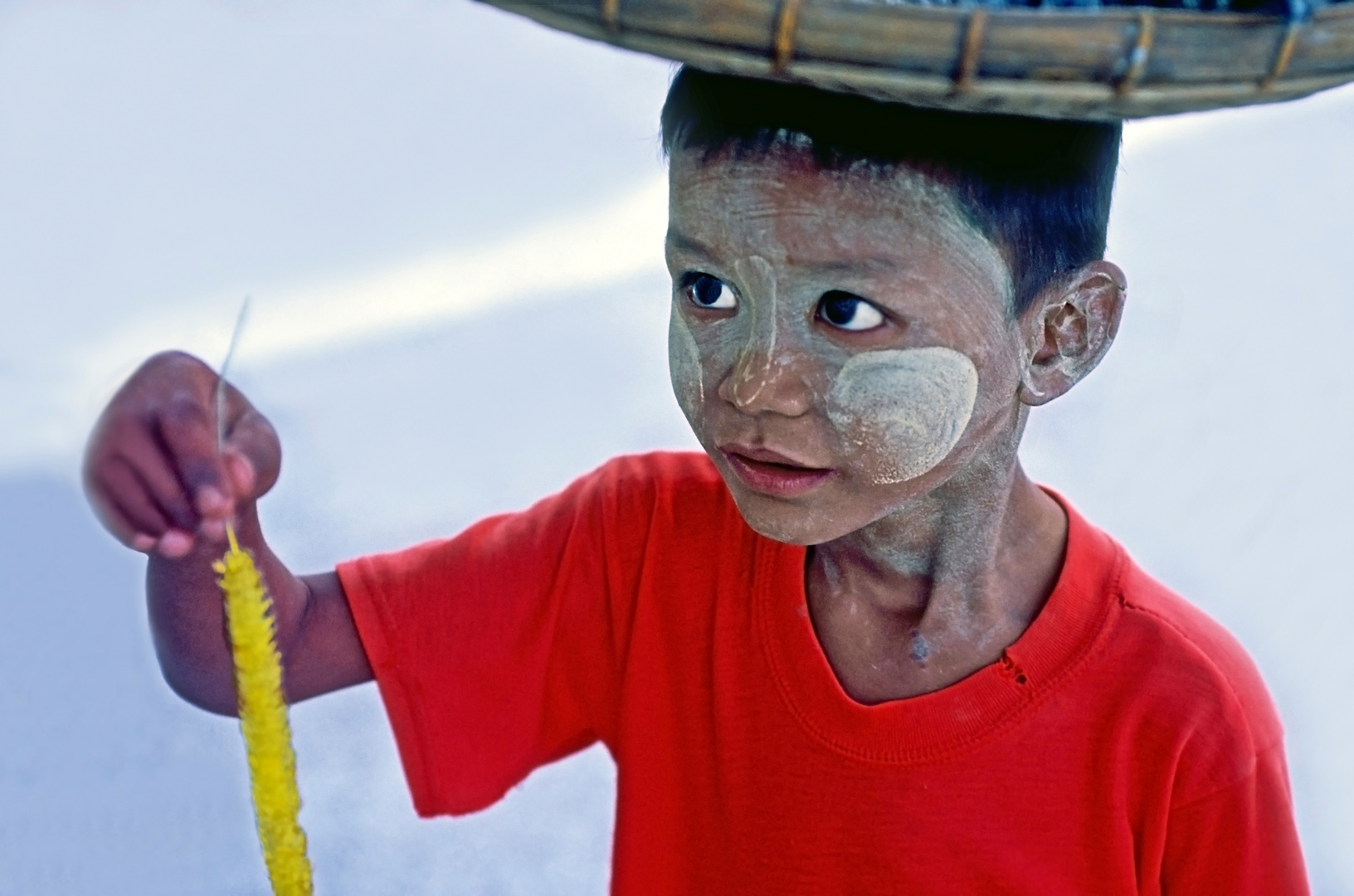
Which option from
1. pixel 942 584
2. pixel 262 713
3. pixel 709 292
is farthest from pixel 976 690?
pixel 262 713

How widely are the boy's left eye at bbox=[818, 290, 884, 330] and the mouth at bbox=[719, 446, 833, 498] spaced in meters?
0.08

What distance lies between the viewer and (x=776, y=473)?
0.75m

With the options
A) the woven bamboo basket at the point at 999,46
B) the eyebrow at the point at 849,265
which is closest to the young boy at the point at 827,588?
the eyebrow at the point at 849,265

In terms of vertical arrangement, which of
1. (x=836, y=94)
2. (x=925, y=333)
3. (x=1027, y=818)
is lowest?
(x=1027, y=818)

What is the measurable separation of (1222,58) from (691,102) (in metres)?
0.28

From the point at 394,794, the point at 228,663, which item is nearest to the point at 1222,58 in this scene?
the point at 228,663

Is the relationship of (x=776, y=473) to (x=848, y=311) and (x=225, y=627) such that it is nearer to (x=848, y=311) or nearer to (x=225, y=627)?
(x=848, y=311)

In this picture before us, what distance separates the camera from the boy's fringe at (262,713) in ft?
1.99

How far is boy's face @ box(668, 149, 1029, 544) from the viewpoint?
0.68 m

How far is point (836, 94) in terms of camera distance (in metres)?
0.67

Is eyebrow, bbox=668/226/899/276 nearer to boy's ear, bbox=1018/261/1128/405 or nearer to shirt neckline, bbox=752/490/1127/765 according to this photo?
boy's ear, bbox=1018/261/1128/405

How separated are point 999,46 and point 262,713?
40 cm

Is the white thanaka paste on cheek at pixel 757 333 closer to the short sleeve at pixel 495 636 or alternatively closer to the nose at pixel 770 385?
the nose at pixel 770 385

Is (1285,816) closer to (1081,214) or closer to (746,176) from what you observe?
(1081,214)
